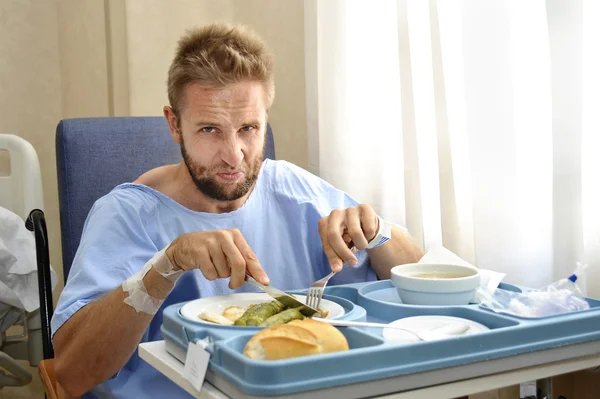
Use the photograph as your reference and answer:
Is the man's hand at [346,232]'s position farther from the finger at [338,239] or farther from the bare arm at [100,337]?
the bare arm at [100,337]

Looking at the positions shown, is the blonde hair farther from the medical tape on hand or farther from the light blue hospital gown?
the medical tape on hand

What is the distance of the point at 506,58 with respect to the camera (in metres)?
1.58

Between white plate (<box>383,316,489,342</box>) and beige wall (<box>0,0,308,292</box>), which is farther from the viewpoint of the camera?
beige wall (<box>0,0,308,292</box>)

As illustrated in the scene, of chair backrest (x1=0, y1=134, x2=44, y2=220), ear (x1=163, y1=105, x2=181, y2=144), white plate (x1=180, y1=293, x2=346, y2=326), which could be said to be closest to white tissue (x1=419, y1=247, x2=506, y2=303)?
white plate (x1=180, y1=293, x2=346, y2=326)

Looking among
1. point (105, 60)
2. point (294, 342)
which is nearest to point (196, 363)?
point (294, 342)

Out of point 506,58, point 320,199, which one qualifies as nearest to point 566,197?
point 506,58

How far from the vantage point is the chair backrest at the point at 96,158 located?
5.77 ft

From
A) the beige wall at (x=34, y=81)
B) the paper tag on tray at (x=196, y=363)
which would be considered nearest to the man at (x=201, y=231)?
the paper tag on tray at (x=196, y=363)

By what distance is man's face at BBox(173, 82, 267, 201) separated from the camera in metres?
1.56

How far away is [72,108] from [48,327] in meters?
1.54

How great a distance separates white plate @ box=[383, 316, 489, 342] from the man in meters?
0.24

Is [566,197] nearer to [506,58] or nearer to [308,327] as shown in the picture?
[506,58]

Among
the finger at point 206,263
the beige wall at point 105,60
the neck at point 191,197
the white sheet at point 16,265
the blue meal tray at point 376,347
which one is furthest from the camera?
the beige wall at point 105,60

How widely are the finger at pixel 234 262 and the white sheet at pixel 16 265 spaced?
1261 millimetres
